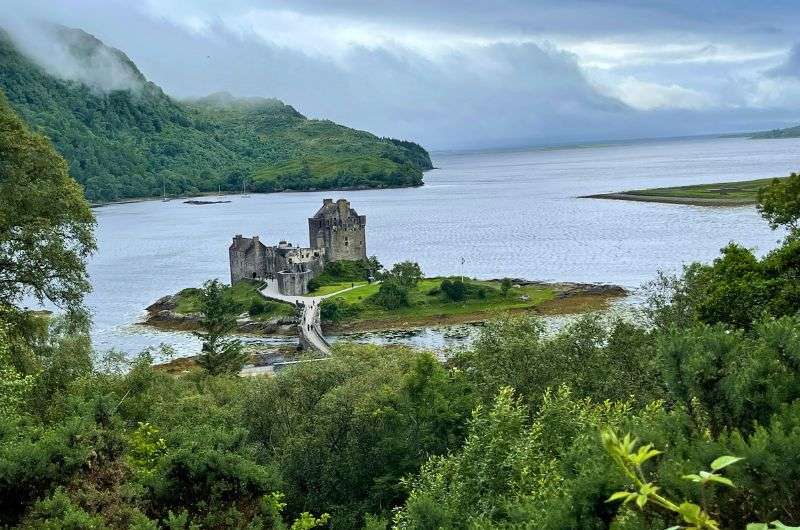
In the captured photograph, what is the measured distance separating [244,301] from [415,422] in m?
67.7

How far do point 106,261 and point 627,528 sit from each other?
13277 cm

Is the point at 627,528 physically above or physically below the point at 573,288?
above

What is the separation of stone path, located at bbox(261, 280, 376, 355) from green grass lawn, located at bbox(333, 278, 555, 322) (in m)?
3.38

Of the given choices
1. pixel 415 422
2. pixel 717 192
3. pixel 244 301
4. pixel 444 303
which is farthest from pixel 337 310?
pixel 717 192

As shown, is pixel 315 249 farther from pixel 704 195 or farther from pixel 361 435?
pixel 704 195

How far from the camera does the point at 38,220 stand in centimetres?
2300

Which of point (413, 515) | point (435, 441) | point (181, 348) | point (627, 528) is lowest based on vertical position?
point (181, 348)

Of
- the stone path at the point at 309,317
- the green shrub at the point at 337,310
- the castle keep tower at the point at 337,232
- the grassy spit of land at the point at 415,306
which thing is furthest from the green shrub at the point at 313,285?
the green shrub at the point at 337,310

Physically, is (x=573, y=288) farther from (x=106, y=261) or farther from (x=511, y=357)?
(x=106, y=261)

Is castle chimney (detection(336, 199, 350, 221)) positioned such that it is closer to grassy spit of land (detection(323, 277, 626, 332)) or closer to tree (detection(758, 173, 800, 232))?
grassy spit of land (detection(323, 277, 626, 332))

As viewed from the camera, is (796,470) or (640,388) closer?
(796,470)

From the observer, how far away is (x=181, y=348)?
74188 mm

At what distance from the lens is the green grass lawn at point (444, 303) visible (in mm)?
80938

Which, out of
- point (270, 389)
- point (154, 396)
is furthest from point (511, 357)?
point (154, 396)
